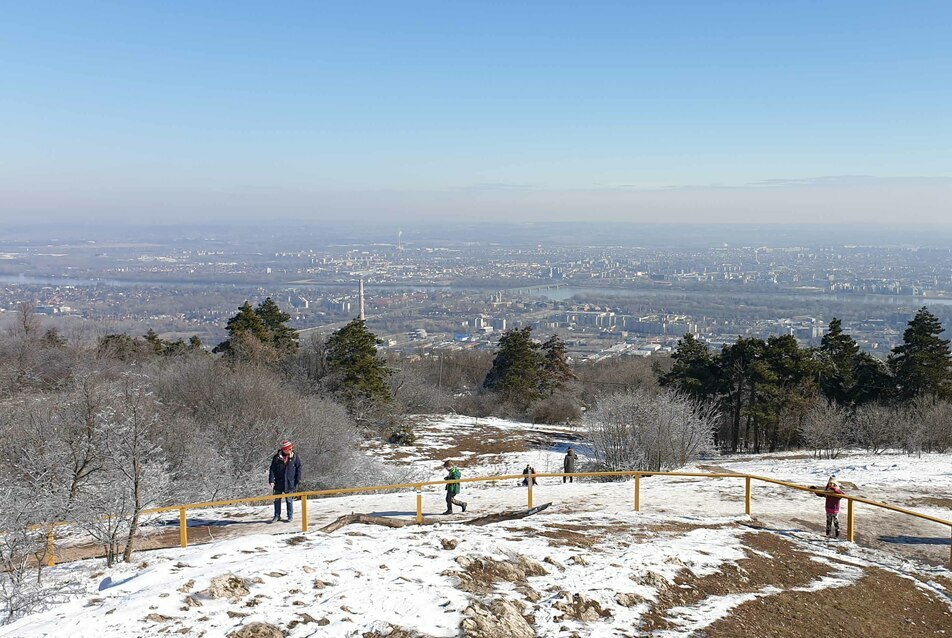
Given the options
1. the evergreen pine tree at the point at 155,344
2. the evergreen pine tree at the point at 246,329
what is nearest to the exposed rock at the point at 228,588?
the evergreen pine tree at the point at 246,329

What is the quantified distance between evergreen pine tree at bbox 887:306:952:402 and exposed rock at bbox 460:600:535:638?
119 ft

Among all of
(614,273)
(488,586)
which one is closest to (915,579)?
(488,586)

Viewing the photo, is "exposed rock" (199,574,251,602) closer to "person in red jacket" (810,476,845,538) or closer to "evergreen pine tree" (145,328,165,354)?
"person in red jacket" (810,476,845,538)

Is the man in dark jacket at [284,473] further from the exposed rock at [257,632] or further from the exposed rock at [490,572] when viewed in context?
the exposed rock at [257,632]

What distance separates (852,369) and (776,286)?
10439 centimetres

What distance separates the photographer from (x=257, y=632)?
7668mm

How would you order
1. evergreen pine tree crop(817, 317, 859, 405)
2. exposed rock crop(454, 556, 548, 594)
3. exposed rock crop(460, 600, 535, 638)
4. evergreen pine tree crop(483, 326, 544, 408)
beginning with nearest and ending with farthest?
exposed rock crop(460, 600, 535, 638)
exposed rock crop(454, 556, 548, 594)
evergreen pine tree crop(817, 317, 859, 405)
evergreen pine tree crop(483, 326, 544, 408)

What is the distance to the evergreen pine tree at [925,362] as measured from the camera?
123ft

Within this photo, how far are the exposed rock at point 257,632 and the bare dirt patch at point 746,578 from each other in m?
4.34

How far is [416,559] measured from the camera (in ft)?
33.4

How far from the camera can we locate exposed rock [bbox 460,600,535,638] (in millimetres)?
8070

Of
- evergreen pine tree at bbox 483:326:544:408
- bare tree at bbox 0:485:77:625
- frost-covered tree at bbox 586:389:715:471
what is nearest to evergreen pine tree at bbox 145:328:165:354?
evergreen pine tree at bbox 483:326:544:408

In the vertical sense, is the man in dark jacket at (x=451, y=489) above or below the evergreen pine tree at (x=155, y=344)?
above

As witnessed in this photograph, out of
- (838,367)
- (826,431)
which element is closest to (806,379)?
(838,367)
